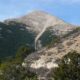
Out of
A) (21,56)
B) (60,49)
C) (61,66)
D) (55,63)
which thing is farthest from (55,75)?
(21,56)

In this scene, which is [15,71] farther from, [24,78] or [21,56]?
[21,56]

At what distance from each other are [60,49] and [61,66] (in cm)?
4241

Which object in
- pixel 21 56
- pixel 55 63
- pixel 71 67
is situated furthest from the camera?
pixel 21 56

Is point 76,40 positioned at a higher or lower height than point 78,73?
higher

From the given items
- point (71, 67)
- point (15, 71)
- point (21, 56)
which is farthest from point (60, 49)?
point (71, 67)

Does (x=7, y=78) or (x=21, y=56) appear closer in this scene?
(x=7, y=78)

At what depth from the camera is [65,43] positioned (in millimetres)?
108562

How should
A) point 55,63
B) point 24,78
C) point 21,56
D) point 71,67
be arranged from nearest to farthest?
point 71,67
point 24,78
point 55,63
point 21,56

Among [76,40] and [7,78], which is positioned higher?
[76,40]

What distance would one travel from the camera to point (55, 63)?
3780 inches

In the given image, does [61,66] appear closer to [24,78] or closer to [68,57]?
[68,57]

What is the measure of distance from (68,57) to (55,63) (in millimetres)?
33238

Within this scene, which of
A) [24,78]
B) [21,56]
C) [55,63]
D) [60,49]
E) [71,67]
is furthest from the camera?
[21,56]

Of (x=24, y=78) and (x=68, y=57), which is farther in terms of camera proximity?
(x=24, y=78)
